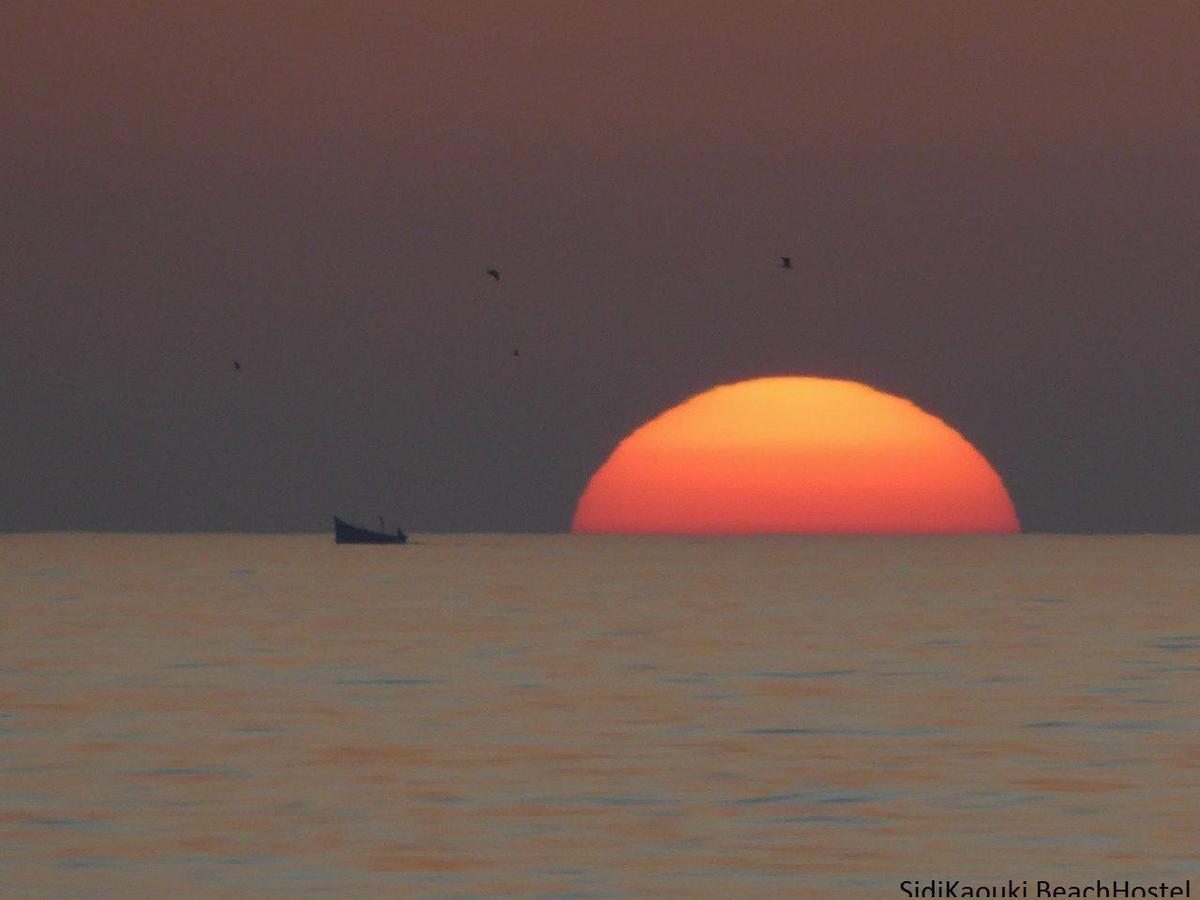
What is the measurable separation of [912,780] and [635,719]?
12.1 meters

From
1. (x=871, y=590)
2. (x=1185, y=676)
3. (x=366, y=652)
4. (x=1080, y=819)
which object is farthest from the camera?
(x=871, y=590)

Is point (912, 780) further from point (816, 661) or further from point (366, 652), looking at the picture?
point (366, 652)

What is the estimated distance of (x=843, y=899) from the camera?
2900cm

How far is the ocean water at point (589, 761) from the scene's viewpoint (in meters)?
31.4

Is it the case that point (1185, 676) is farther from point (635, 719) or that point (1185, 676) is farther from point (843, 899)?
point (843, 899)

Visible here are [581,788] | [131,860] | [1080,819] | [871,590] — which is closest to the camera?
[131,860]

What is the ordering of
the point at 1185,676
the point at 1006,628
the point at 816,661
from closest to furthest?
the point at 1185,676
the point at 816,661
the point at 1006,628

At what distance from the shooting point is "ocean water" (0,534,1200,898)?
31.4m

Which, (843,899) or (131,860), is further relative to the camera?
(131,860)

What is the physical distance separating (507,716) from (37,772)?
13.1 m

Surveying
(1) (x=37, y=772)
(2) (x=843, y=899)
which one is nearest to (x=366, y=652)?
(1) (x=37, y=772)

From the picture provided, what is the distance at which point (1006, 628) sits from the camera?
95.2 m

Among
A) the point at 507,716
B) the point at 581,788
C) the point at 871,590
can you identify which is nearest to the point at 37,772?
the point at 581,788

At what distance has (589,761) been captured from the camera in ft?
141
